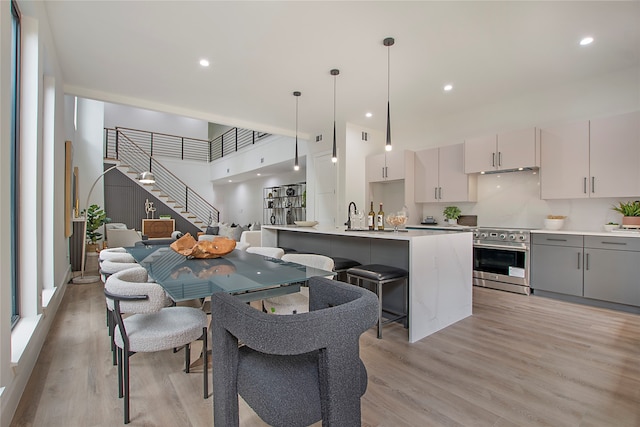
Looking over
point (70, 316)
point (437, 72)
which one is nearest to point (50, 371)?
point (70, 316)

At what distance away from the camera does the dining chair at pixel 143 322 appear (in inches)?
61.7

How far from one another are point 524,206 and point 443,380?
3.68m

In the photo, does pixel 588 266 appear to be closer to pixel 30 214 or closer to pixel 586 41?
pixel 586 41

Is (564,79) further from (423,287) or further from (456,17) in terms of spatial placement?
(423,287)

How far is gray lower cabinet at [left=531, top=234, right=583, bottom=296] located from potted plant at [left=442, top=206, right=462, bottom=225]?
4.34 ft

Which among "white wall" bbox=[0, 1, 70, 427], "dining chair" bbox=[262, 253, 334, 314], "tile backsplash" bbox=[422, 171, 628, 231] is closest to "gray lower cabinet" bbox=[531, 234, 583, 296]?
"tile backsplash" bbox=[422, 171, 628, 231]

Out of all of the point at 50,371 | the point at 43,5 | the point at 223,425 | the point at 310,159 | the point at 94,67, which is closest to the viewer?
the point at 223,425

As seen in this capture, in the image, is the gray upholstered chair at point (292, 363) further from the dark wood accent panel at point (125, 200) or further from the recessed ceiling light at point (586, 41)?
the dark wood accent panel at point (125, 200)

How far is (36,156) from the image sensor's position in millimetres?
2375

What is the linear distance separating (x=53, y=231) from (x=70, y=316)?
3.05 ft

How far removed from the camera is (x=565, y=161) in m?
4.05

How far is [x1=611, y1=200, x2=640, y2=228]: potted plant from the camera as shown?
3506 millimetres

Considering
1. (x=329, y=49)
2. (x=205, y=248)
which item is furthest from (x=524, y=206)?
(x=205, y=248)

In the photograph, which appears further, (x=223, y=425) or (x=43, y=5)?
(x=43, y=5)
